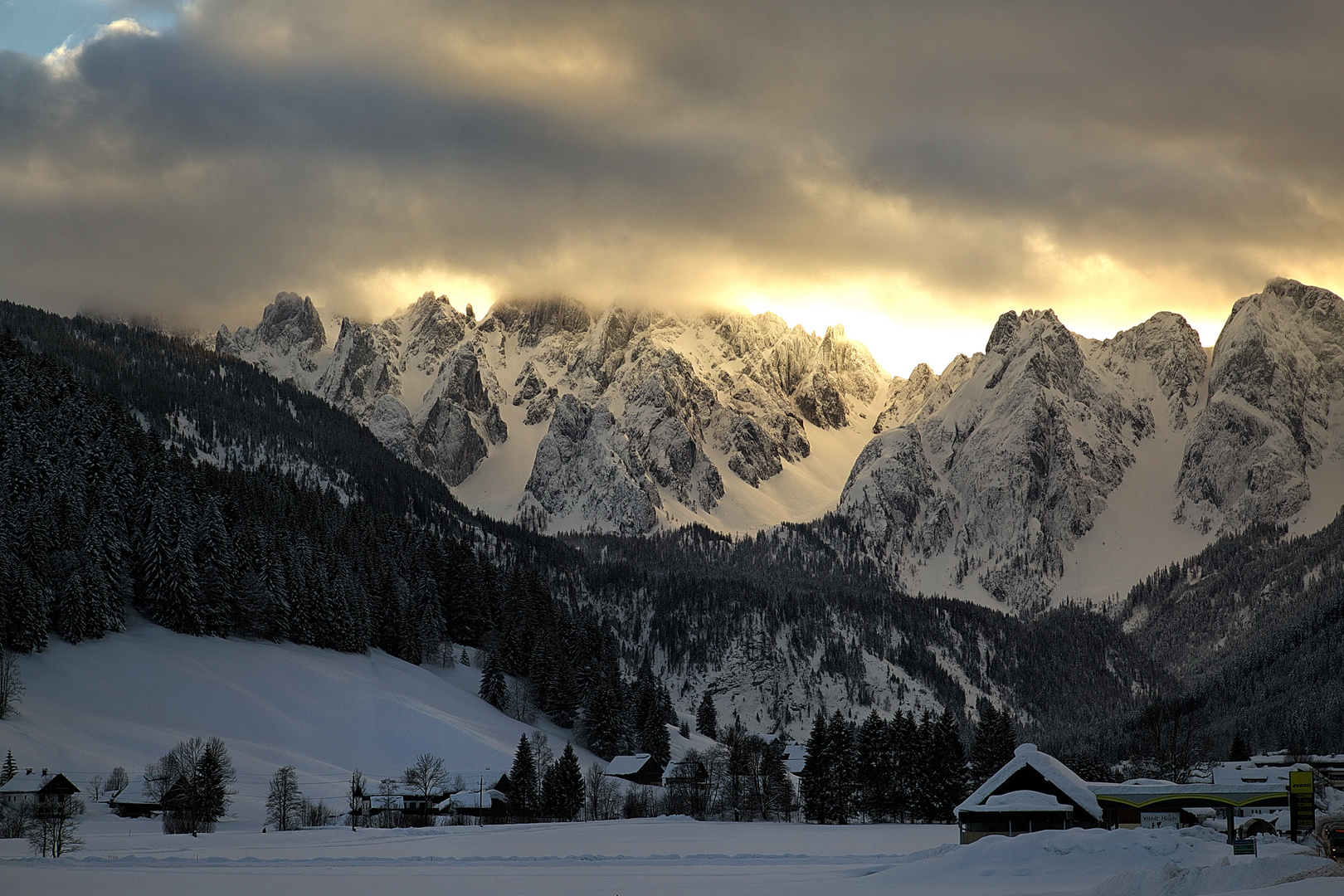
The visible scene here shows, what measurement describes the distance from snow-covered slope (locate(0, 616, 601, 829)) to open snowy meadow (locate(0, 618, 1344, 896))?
21 cm

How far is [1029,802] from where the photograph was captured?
60.9m

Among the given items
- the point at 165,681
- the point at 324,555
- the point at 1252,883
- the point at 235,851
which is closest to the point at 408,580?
the point at 324,555

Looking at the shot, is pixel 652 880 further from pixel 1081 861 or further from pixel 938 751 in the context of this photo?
pixel 938 751

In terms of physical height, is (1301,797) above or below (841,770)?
above

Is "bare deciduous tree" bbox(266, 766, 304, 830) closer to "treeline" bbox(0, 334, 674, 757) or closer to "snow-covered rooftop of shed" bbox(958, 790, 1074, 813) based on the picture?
"treeline" bbox(0, 334, 674, 757)

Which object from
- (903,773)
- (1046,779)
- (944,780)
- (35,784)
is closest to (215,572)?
(35,784)

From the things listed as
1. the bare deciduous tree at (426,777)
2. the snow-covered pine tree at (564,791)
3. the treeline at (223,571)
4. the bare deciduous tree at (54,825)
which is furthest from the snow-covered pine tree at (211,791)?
the treeline at (223,571)

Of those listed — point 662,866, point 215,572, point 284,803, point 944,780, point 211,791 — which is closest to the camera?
point 662,866

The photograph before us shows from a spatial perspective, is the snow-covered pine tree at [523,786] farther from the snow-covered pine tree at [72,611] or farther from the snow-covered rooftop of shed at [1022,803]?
the snow-covered rooftop of shed at [1022,803]

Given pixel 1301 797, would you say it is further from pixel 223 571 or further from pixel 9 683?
pixel 223 571

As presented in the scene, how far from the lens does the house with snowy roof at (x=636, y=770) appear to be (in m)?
119

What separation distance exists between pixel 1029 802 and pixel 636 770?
64.0m

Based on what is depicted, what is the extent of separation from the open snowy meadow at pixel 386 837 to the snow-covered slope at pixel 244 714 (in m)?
0.21

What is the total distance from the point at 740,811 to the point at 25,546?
68.8 meters
